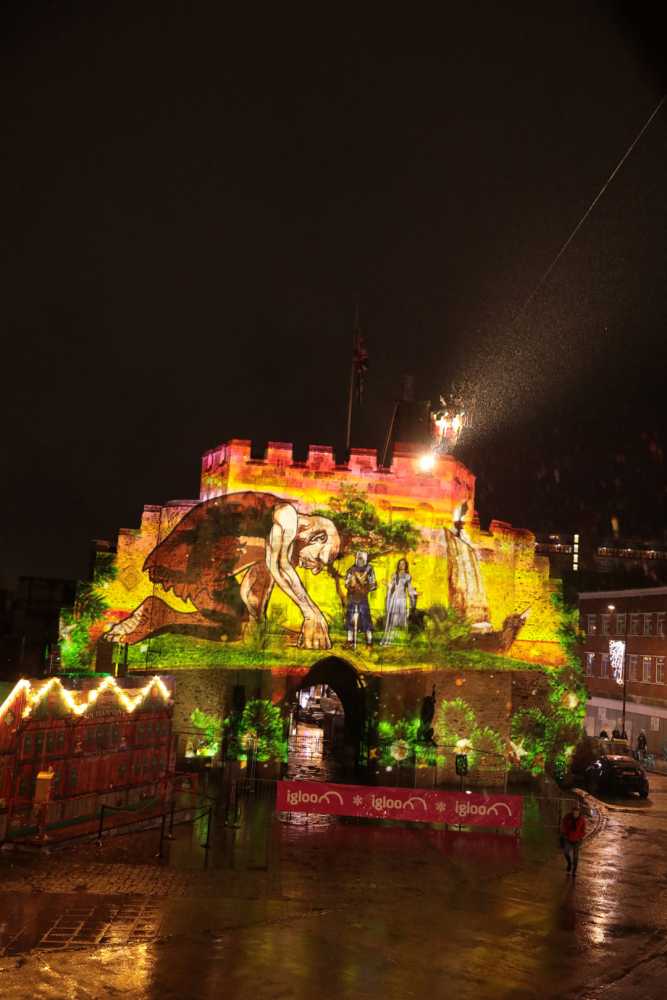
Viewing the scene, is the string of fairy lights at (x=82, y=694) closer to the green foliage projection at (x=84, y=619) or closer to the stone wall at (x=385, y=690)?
the stone wall at (x=385, y=690)

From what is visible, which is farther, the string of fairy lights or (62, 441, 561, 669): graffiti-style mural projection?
(62, 441, 561, 669): graffiti-style mural projection

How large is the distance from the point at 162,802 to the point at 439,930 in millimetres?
8532

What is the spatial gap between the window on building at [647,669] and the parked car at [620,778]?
61.1ft

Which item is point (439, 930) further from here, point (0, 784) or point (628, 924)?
point (0, 784)

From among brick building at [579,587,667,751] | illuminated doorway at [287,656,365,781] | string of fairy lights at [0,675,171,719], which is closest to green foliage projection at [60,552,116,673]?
illuminated doorway at [287,656,365,781]

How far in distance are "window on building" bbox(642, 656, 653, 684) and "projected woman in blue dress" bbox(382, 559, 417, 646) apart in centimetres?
2347

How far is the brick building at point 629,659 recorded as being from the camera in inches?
1822

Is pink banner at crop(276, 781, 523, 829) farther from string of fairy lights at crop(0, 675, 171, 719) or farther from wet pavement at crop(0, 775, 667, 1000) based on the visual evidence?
string of fairy lights at crop(0, 675, 171, 719)

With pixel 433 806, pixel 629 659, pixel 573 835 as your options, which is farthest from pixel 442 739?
pixel 629 659

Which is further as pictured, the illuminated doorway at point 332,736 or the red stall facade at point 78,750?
the illuminated doorway at point 332,736

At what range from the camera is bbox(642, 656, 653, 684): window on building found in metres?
47.7

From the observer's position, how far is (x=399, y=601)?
96.9 ft

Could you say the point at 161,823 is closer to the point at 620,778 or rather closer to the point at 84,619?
the point at 84,619

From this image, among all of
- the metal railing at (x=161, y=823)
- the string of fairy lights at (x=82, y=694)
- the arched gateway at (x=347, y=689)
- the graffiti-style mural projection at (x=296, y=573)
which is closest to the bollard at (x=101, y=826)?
the metal railing at (x=161, y=823)
